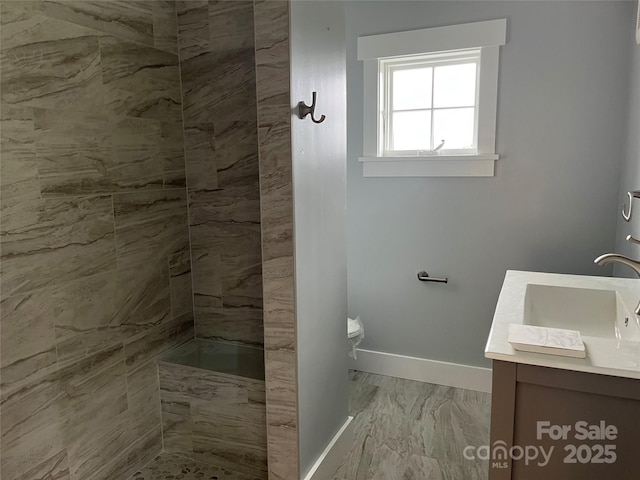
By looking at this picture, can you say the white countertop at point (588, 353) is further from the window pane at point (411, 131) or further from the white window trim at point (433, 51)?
the window pane at point (411, 131)

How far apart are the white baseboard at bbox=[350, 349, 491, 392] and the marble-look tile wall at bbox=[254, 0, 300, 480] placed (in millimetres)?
1324

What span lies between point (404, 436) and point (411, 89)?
192 centimetres

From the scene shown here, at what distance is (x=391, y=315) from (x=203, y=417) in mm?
1342

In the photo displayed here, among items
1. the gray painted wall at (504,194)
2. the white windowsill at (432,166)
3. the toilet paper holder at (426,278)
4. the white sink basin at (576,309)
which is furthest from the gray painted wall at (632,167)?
the toilet paper holder at (426,278)

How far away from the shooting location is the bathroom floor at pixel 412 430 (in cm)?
218

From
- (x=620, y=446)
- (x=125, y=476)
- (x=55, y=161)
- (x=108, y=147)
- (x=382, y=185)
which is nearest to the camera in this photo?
(x=620, y=446)

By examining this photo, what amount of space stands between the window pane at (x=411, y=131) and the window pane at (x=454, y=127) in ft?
0.16

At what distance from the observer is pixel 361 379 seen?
3059mm

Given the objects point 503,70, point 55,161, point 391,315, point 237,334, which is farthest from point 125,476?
point 503,70

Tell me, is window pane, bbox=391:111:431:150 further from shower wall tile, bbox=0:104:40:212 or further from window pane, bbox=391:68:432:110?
shower wall tile, bbox=0:104:40:212

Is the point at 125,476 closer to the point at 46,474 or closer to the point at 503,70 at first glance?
the point at 46,474

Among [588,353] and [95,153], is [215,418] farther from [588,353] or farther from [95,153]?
[588,353]

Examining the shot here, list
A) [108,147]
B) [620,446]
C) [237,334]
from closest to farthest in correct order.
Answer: [620,446] < [108,147] < [237,334]

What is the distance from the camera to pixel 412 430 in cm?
249
